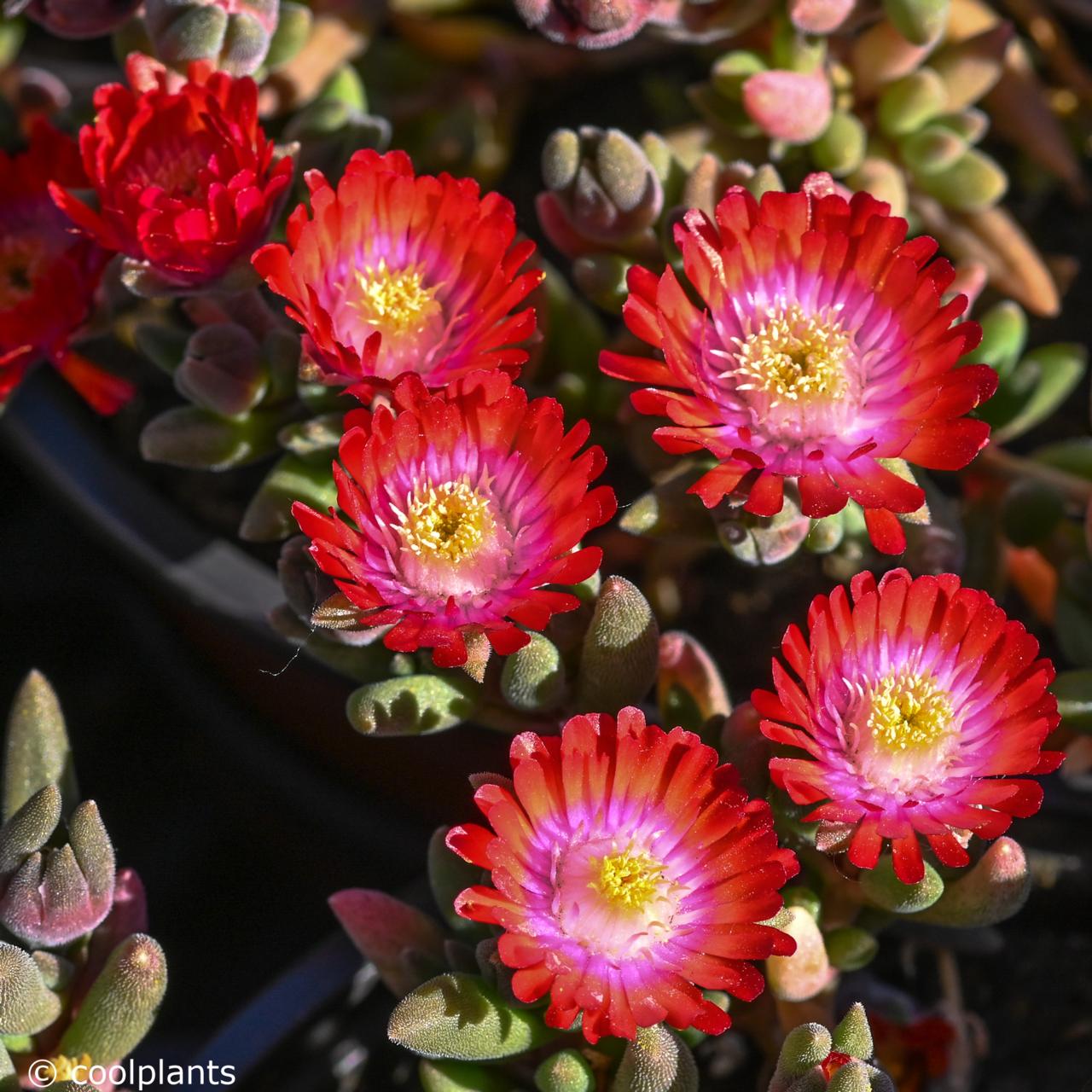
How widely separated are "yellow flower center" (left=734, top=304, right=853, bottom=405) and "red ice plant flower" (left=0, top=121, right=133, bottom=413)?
38cm

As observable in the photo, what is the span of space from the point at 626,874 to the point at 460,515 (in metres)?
0.18

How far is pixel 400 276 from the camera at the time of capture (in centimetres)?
72

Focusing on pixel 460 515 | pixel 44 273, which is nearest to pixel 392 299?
pixel 460 515

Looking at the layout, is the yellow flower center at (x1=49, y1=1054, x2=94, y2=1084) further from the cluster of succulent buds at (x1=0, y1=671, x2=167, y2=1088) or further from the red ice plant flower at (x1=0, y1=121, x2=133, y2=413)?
the red ice plant flower at (x1=0, y1=121, x2=133, y2=413)

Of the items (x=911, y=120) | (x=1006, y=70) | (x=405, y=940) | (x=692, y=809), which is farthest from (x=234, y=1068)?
(x=1006, y=70)

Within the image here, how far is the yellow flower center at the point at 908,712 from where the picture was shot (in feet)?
2.07

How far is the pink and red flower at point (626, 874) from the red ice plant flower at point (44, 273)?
0.39m

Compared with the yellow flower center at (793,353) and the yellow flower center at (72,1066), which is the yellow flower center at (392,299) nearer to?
the yellow flower center at (793,353)

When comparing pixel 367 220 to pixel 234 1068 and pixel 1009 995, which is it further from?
pixel 1009 995

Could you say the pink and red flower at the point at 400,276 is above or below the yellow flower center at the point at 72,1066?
above

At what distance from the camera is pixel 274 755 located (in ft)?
3.82

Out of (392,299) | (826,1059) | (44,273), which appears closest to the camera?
(826,1059)

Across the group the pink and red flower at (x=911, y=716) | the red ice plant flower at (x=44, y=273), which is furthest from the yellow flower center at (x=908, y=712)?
the red ice plant flower at (x=44, y=273)

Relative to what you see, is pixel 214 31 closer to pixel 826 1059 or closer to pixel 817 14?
pixel 817 14
